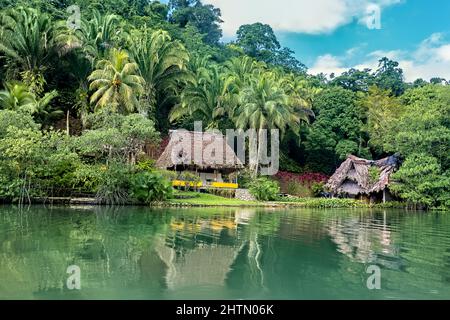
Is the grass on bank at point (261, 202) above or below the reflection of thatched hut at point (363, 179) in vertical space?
below

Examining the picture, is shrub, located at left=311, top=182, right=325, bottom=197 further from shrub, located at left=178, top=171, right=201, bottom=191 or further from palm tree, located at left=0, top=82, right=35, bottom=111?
palm tree, located at left=0, top=82, right=35, bottom=111

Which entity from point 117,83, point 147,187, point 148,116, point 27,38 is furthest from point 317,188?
point 27,38

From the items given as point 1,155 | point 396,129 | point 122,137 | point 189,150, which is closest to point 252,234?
point 122,137

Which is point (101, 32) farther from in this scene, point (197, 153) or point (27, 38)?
point (197, 153)

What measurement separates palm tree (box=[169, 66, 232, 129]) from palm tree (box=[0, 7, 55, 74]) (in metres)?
11.0

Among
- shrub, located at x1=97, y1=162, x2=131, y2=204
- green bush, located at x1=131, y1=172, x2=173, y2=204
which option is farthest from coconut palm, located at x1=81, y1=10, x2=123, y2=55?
green bush, located at x1=131, y1=172, x2=173, y2=204

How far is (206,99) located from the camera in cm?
3738

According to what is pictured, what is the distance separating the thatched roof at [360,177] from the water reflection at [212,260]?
17.1m

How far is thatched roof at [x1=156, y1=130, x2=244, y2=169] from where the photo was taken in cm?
3150

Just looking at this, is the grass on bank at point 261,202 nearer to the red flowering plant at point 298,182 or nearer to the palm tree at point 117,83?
the red flowering plant at point 298,182

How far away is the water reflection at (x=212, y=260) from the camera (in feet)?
23.7

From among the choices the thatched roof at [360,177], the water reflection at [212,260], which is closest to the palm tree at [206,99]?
the thatched roof at [360,177]

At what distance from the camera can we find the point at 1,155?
70.4ft
